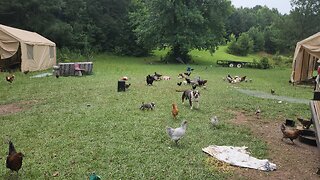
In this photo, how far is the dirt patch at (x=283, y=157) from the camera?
5.11 m

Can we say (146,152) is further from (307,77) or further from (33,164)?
(307,77)

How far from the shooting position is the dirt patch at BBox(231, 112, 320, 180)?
16.8ft

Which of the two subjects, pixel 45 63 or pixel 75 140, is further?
pixel 45 63

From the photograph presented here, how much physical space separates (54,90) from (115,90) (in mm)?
2416

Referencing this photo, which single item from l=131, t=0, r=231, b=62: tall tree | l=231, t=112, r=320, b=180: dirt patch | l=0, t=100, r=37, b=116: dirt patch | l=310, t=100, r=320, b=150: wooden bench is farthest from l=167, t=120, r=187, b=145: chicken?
A: l=131, t=0, r=231, b=62: tall tree

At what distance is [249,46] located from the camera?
45.7 meters

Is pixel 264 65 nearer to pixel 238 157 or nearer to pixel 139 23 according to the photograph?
pixel 139 23

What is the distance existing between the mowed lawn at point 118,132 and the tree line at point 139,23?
19.1 meters

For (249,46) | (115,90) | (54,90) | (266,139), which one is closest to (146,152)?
(266,139)

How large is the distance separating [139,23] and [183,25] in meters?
5.23

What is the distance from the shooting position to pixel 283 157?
19.4 ft

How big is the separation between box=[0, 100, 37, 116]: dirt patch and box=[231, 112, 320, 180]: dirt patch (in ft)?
20.3

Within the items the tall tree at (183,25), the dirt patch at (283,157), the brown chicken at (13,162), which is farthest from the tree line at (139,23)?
the brown chicken at (13,162)

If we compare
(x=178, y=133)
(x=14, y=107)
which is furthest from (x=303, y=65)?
(x=14, y=107)
